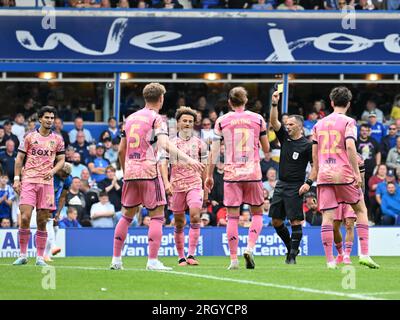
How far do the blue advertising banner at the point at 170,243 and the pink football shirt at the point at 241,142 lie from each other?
8.13 metres

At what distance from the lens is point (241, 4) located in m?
30.1

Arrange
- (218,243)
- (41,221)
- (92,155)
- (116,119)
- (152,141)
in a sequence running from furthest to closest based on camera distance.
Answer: (116,119) < (92,155) < (218,243) < (41,221) < (152,141)

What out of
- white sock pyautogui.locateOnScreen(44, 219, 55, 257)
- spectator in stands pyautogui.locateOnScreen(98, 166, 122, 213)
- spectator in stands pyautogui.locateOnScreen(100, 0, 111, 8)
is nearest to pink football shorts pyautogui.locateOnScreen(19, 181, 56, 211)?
white sock pyautogui.locateOnScreen(44, 219, 55, 257)

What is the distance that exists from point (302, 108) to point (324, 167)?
50.8ft

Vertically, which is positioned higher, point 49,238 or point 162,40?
point 162,40

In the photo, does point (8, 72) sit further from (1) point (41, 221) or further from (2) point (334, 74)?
(1) point (41, 221)

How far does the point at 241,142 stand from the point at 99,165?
1147 cm

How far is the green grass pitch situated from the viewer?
11.5m

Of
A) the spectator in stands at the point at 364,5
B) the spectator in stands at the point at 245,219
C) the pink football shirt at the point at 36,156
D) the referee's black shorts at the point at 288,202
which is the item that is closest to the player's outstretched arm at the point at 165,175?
the pink football shirt at the point at 36,156

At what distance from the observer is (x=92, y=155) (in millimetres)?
26469

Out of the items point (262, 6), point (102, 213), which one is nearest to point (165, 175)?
point (102, 213)

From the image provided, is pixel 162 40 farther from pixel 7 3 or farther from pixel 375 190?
pixel 375 190

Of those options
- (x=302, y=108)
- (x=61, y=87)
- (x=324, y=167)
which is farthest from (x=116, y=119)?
(x=324, y=167)

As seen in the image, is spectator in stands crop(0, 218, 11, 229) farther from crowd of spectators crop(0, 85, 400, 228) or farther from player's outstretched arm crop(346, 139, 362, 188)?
player's outstretched arm crop(346, 139, 362, 188)
